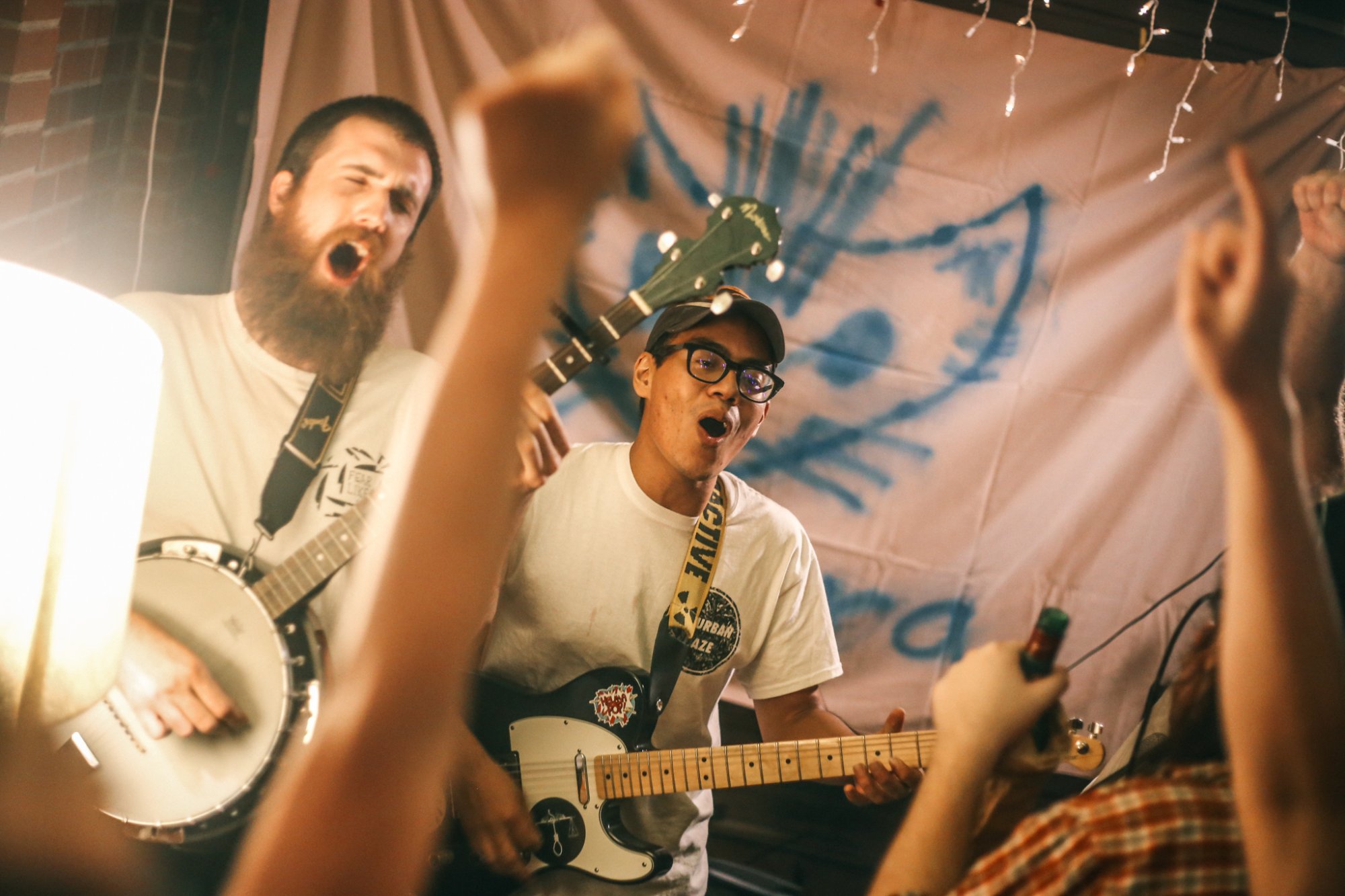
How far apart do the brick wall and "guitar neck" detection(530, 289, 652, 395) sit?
0.72 meters

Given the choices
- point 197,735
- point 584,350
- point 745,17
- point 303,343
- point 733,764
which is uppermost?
point 745,17

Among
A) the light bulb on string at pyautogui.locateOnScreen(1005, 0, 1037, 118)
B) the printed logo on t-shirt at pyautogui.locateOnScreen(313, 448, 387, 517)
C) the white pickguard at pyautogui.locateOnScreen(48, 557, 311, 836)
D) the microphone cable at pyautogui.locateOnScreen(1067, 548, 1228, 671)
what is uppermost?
the light bulb on string at pyautogui.locateOnScreen(1005, 0, 1037, 118)

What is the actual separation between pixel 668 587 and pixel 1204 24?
1.48 meters

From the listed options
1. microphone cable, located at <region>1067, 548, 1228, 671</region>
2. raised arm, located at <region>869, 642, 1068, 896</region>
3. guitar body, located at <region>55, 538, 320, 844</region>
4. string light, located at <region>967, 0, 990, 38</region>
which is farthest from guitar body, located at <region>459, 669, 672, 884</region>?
string light, located at <region>967, 0, 990, 38</region>

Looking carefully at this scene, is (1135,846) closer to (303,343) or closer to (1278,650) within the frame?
(1278,650)

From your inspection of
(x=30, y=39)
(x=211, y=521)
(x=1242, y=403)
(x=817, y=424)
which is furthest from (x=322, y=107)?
(x=1242, y=403)

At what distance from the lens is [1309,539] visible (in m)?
0.74

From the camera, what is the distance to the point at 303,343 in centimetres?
159

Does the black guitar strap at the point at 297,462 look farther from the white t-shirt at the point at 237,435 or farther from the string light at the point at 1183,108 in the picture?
the string light at the point at 1183,108

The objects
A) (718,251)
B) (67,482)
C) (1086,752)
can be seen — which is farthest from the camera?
(718,251)

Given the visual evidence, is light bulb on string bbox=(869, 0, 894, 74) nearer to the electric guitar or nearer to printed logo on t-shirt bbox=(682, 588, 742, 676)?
printed logo on t-shirt bbox=(682, 588, 742, 676)

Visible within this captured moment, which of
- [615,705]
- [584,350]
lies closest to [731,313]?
[584,350]

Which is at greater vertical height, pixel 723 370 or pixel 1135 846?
pixel 723 370

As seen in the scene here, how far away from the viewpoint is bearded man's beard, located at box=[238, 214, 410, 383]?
159 cm
